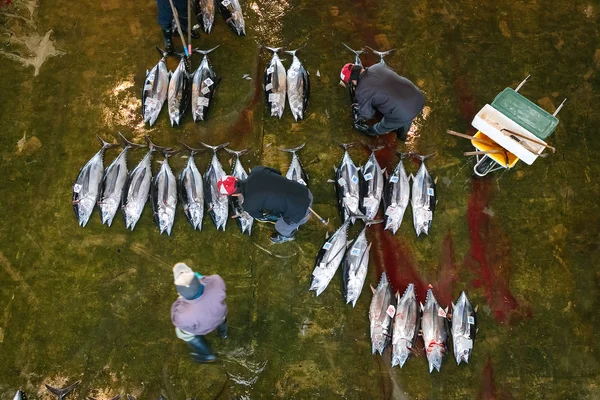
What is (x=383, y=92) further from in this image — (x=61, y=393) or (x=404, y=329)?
(x=61, y=393)

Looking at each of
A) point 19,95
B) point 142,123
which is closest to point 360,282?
point 142,123

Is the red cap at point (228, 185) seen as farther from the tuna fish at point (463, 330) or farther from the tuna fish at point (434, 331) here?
the tuna fish at point (463, 330)

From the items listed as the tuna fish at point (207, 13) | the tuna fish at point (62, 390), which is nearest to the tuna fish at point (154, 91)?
the tuna fish at point (207, 13)

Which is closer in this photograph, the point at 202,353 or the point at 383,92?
the point at 383,92

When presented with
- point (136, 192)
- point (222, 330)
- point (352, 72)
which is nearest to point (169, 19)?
point (136, 192)

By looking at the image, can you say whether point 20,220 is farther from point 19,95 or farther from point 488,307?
point 488,307
